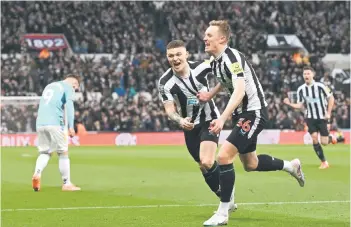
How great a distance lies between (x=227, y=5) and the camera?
148 feet

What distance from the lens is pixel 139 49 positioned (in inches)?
1641

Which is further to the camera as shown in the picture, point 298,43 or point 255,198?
point 298,43

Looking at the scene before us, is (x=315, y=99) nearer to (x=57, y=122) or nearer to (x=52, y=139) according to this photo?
(x=57, y=122)

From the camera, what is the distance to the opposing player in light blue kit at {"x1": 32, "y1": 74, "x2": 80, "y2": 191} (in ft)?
48.5

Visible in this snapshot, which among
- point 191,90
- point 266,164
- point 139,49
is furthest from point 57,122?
point 139,49

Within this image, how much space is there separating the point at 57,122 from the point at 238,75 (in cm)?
670

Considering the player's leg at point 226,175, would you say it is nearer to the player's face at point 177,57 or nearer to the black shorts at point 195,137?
the black shorts at point 195,137

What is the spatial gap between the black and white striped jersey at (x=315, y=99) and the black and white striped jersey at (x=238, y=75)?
10.7 m

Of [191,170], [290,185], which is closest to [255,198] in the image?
[290,185]

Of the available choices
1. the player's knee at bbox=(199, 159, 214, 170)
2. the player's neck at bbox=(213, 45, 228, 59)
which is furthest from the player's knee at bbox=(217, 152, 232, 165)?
the player's neck at bbox=(213, 45, 228, 59)

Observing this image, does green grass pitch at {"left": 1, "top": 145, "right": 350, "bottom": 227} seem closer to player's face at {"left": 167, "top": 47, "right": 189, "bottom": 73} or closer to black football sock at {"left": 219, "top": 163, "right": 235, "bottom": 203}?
black football sock at {"left": 219, "top": 163, "right": 235, "bottom": 203}

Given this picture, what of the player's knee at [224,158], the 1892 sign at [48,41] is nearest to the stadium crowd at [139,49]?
the 1892 sign at [48,41]

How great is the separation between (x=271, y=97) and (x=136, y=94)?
690 centimetres

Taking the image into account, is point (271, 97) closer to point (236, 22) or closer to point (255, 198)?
point (236, 22)
